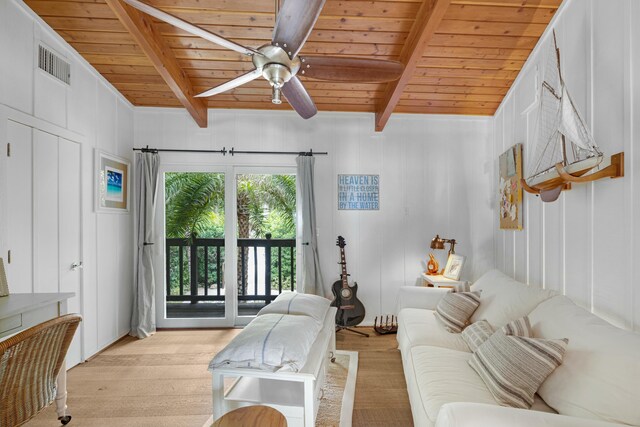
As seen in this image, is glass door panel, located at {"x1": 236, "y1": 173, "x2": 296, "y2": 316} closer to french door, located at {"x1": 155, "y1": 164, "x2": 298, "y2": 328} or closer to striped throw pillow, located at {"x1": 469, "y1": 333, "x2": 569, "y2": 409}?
french door, located at {"x1": 155, "y1": 164, "x2": 298, "y2": 328}

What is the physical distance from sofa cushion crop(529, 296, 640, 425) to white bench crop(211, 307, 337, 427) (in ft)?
3.74

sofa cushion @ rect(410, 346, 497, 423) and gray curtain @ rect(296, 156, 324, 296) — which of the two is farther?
gray curtain @ rect(296, 156, 324, 296)

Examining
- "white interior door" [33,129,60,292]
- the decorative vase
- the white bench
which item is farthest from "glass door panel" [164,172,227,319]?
the decorative vase

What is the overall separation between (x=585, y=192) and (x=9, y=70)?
396 centimetres

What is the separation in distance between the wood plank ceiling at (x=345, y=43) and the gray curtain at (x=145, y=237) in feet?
2.72

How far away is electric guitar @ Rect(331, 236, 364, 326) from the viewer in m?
3.37

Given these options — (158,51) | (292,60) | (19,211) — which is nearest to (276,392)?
(292,60)

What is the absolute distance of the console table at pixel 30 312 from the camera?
152cm

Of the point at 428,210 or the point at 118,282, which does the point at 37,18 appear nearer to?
the point at 118,282

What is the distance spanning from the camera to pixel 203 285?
149 inches

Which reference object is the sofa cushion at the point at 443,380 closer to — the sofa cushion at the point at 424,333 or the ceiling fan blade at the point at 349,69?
the sofa cushion at the point at 424,333

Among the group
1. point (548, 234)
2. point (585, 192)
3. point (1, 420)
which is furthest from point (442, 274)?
point (1, 420)

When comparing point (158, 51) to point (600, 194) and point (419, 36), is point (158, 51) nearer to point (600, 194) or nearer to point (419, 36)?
point (419, 36)

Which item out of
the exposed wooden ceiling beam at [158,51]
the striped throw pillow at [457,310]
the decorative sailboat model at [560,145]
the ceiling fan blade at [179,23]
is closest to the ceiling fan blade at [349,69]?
the ceiling fan blade at [179,23]
